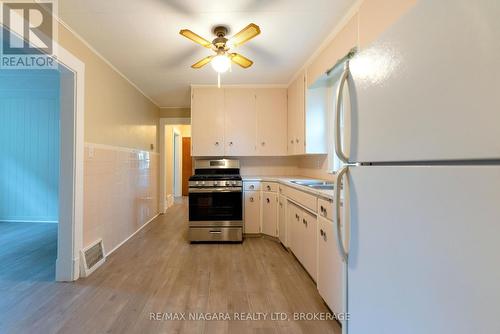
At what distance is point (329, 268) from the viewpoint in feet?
5.57

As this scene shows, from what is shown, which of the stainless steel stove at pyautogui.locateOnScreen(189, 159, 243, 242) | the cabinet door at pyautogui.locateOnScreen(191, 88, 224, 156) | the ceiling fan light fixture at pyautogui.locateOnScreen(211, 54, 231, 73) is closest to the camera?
the ceiling fan light fixture at pyautogui.locateOnScreen(211, 54, 231, 73)

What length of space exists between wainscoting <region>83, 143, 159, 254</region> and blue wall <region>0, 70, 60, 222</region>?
5.81 ft

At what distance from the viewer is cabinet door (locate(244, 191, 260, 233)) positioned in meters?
3.47

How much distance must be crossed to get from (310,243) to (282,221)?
37.5 inches

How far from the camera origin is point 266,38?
7.59ft

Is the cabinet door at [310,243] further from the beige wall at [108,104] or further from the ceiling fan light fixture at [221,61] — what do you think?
the beige wall at [108,104]

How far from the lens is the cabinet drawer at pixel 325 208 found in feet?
5.38

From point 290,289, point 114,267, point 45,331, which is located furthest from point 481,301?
point 114,267

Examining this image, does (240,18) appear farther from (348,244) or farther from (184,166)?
(184,166)

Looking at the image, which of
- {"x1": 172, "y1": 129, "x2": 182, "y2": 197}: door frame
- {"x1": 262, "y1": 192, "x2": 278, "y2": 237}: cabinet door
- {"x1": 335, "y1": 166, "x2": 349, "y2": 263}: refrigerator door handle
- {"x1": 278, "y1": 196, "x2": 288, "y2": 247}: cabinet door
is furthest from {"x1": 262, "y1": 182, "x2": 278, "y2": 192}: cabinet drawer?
{"x1": 172, "y1": 129, "x2": 182, "y2": 197}: door frame

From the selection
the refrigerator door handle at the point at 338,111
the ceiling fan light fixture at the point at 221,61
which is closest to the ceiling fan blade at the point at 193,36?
the ceiling fan light fixture at the point at 221,61

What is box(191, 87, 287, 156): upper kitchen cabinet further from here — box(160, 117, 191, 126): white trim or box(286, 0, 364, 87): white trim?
box(160, 117, 191, 126): white trim

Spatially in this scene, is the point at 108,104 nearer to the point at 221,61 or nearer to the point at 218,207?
the point at 221,61
